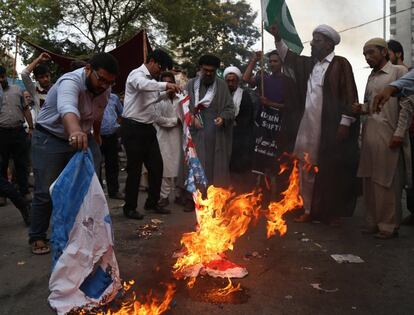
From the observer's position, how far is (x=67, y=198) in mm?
3020

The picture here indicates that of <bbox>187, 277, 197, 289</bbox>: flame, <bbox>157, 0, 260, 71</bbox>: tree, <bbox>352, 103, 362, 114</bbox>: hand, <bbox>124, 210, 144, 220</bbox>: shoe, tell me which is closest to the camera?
<bbox>187, 277, 197, 289</bbox>: flame

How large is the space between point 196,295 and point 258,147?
3673mm

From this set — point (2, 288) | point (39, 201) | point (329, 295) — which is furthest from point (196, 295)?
point (39, 201)

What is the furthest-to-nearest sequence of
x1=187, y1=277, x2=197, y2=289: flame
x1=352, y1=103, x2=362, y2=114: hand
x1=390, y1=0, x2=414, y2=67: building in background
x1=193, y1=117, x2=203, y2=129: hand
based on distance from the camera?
x1=390, y1=0, x2=414, y2=67: building in background, x1=193, y1=117, x2=203, y2=129: hand, x1=352, y1=103, x2=362, y2=114: hand, x1=187, y1=277, x2=197, y2=289: flame

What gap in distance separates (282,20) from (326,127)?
1.52 meters

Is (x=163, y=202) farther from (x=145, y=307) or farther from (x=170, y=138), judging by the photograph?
(x=145, y=307)

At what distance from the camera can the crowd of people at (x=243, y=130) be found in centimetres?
413

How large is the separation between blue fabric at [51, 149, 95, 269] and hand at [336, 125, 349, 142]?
3423 mm

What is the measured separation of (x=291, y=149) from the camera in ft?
21.1

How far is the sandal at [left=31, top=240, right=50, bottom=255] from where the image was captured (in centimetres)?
444

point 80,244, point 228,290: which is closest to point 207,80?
point 228,290

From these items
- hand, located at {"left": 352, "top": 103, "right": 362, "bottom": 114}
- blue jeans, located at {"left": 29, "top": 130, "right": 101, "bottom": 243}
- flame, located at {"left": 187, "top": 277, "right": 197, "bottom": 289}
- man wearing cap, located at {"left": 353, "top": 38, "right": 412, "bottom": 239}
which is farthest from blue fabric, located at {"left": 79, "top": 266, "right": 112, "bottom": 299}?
hand, located at {"left": 352, "top": 103, "right": 362, "bottom": 114}

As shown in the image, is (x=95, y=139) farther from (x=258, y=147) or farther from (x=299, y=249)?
(x=258, y=147)

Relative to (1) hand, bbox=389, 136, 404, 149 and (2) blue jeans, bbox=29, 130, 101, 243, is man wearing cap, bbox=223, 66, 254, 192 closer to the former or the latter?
(1) hand, bbox=389, 136, 404, 149
